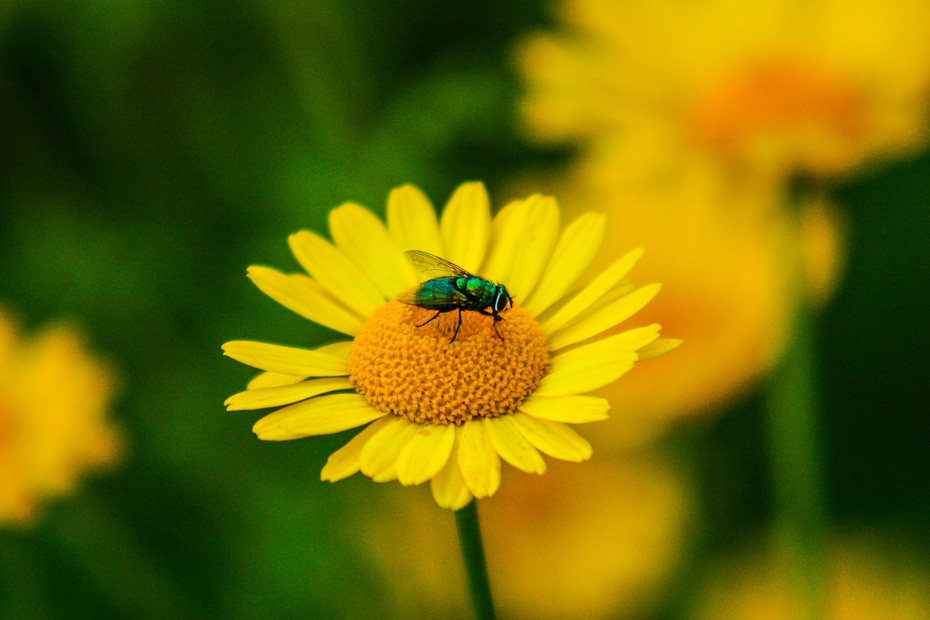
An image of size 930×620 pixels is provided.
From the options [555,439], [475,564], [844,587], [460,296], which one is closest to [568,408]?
[555,439]

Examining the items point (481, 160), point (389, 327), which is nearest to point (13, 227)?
point (481, 160)

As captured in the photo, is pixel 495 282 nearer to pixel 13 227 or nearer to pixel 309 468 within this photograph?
pixel 309 468

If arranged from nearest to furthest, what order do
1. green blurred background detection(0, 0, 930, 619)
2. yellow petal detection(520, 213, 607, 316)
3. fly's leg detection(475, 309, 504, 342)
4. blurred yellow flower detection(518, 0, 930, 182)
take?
fly's leg detection(475, 309, 504, 342), yellow petal detection(520, 213, 607, 316), blurred yellow flower detection(518, 0, 930, 182), green blurred background detection(0, 0, 930, 619)

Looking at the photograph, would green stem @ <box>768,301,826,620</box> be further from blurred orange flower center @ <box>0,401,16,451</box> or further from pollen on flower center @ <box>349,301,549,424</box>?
blurred orange flower center @ <box>0,401,16,451</box>

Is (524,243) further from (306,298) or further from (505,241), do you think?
(306,298)

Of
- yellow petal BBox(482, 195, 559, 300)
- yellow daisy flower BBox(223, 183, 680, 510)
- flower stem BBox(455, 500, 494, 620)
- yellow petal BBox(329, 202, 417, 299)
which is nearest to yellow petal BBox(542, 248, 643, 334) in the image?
yellow daisy flower BBox(223, 183, 680, 510)

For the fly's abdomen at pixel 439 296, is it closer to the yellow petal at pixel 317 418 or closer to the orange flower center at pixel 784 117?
the yellow petal at pixel 317 418

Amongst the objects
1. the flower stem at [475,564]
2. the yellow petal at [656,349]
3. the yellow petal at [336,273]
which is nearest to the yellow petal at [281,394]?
the yellow petal at [336,273]
